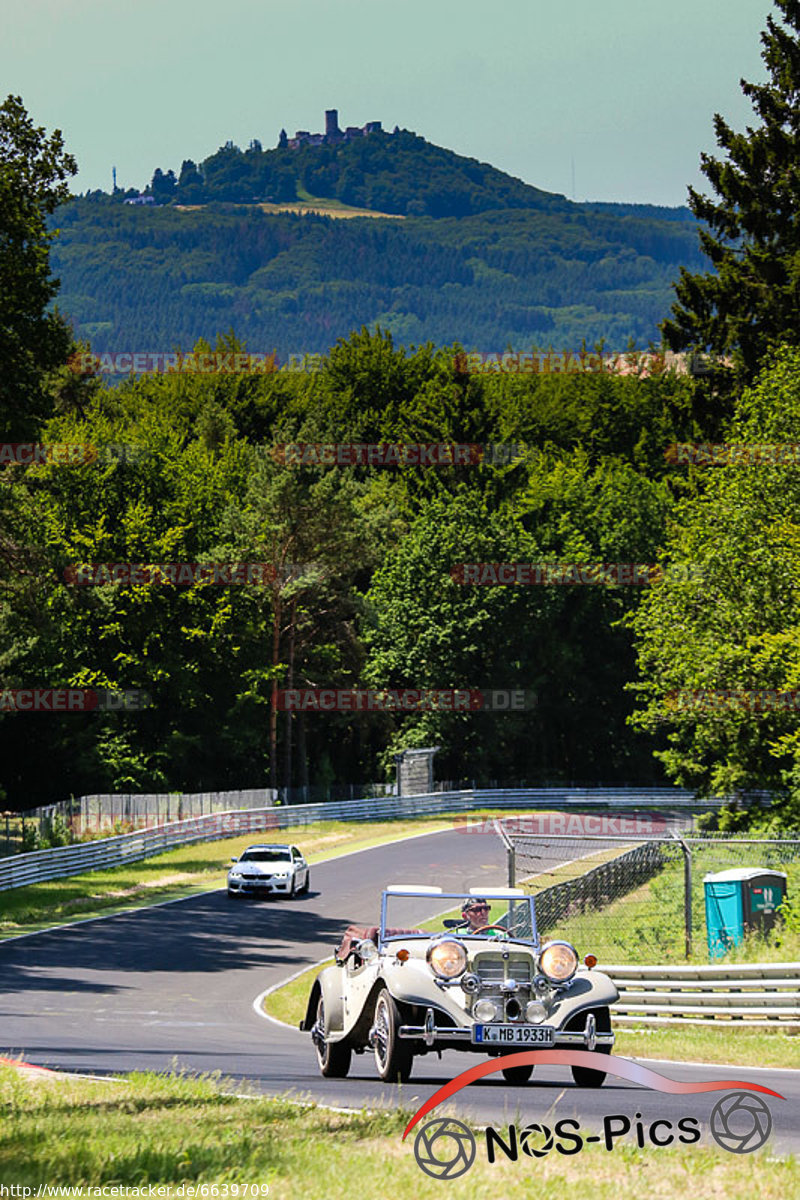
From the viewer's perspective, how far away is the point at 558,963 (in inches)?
476

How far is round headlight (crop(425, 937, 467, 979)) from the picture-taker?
11.9m

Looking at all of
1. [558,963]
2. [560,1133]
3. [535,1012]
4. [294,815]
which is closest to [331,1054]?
[535,1012]

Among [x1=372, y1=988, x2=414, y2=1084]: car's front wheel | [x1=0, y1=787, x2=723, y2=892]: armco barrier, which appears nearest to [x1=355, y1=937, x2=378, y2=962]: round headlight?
[x1=372, y1=988, x2=414, y2=1084]: car's front wheel

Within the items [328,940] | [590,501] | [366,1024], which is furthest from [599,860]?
[590,501]

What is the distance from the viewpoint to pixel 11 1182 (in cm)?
870

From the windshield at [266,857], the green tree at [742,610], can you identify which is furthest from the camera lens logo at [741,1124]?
the windshield at [266,857]

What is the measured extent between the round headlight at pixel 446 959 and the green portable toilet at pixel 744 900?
46.5ft

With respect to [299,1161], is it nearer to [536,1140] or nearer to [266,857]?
[536,1140]

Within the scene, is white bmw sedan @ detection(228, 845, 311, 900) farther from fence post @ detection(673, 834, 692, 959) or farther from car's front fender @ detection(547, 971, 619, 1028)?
car's front fender @ detection(547, 971, 619, 1028)

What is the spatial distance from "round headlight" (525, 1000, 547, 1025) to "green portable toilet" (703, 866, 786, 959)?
13951 mm

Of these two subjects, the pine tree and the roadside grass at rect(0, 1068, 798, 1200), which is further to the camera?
the pine tree

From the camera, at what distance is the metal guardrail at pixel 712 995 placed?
19250mm

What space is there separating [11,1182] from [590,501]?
86.3 meters

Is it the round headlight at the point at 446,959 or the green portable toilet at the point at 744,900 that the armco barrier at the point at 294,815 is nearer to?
the green portable toilet at the point at 744,900
